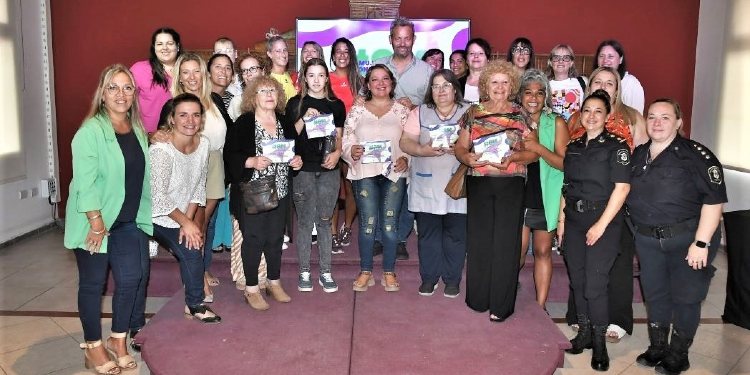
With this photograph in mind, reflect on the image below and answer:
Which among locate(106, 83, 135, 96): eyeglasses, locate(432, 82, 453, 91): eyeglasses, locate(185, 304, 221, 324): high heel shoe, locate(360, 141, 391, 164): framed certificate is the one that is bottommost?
locate(185, 304, 221, 324): high heel shoe

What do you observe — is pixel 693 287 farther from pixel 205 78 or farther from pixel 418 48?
pixel 418 48

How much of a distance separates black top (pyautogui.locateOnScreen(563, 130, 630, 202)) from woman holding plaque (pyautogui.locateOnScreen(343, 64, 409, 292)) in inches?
40.6

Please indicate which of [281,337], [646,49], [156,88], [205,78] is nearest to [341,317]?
[281,337]

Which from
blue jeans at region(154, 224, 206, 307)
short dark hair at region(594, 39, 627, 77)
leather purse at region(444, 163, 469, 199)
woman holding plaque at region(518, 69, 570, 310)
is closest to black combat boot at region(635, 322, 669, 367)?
woman holding plaque at region(518, 69, 570, 310)

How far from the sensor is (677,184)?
3229 millimetres

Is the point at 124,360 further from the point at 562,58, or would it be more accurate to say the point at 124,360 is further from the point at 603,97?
the point at 562,58

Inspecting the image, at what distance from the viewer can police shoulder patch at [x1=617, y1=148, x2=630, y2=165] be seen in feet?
10.4

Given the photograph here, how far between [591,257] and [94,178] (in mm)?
2549

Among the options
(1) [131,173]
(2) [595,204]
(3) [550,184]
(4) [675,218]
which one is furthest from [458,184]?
(1) [131,173]

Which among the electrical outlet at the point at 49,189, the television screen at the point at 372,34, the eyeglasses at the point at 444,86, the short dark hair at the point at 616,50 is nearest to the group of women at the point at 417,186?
the eyeglasses at the point at 444,86

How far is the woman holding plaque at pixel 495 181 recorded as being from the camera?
339 centimetres

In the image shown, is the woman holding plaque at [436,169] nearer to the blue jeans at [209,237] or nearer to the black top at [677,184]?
the black top at [677,184]

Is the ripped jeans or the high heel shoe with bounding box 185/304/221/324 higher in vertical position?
the ripped jeans

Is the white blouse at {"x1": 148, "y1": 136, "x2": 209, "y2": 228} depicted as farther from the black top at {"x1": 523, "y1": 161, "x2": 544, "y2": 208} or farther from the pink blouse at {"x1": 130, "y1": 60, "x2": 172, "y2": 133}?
the black top at {"x1": 523, "y1": 161, "x2": 544, "y2": 208}
